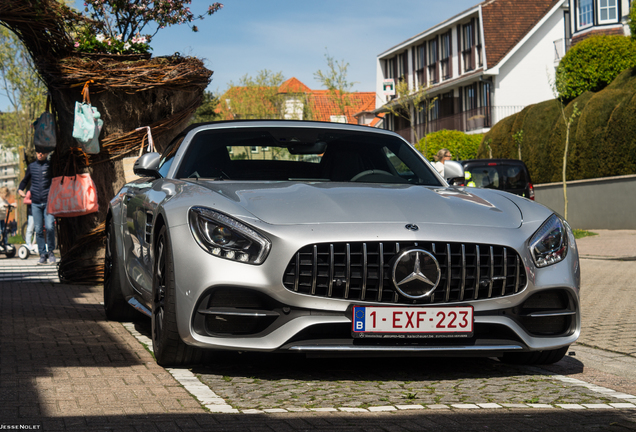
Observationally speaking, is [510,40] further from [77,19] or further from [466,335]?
[466,335]

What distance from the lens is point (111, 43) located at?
963 centimetres

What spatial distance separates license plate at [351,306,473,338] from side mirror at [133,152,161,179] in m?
2.30

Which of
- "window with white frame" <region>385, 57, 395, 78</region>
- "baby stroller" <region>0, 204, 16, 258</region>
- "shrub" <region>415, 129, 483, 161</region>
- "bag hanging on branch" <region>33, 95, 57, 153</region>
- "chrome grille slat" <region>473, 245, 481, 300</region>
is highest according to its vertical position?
"window with white frame" <region>385, 57, 395, 78</region>

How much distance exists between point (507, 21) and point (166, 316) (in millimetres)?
46933

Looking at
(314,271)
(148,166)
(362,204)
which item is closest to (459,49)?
(148,166)

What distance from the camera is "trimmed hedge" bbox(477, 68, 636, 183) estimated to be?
75.9ft

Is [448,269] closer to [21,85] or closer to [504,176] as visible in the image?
[504,176]

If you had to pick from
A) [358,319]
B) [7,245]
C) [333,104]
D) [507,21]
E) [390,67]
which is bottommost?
[7,245]

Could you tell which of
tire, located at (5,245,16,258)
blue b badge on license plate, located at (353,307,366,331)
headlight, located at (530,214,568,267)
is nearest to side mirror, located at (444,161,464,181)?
headlight, located at (530,214,568,267)

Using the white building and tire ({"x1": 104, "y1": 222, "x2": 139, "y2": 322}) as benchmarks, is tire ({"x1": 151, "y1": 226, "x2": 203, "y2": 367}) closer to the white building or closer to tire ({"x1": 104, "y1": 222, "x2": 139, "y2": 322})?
tire ({"x1": 104, "y1": 222, "x2": 139, "y2": 322})

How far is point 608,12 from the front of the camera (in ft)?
119

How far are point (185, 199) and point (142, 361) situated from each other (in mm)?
1047

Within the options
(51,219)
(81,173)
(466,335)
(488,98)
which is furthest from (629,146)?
(488,98)

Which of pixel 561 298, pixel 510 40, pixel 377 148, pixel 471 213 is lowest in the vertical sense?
pixel 561 298
